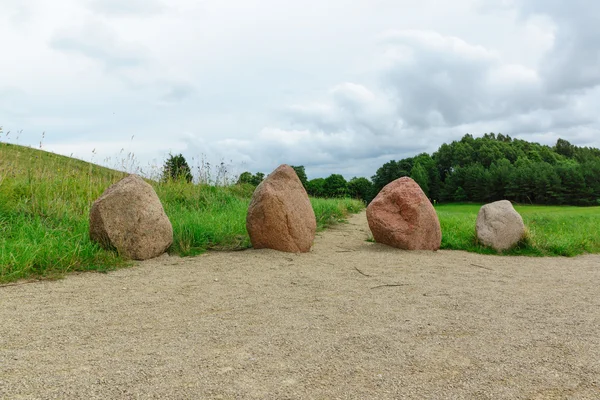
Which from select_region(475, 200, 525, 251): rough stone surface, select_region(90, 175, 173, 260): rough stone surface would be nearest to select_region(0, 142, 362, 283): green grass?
select_region(90, 175, 173, 260): rough stone surface

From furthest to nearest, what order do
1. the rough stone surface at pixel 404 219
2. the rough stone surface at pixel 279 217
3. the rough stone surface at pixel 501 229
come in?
the rough stone surface at pixel 501 229
the rough stone surface at pixel 404 219
the rough stone surface at pixel 279 217

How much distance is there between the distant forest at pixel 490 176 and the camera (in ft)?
101

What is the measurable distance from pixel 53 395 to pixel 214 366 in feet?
2.87

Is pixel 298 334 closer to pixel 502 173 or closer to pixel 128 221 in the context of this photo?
pixel 128 221

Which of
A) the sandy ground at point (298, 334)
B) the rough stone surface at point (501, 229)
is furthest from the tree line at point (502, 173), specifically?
the sandy ground at point (298, 334)

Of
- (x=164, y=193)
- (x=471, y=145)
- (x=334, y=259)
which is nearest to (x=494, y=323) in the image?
(x=334, y=259)

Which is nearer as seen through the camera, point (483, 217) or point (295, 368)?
point (295, 368)

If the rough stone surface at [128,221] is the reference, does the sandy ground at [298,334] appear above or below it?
below

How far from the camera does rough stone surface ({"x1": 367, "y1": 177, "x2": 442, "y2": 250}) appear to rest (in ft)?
24.8

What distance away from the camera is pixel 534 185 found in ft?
106

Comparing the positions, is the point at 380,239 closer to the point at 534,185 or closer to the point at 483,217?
the point at 483,217

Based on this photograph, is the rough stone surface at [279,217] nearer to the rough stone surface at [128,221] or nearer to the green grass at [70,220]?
the green grass at [70,220]

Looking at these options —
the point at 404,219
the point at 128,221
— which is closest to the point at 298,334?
the point at 128,221

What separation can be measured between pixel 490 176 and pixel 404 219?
107 ft
